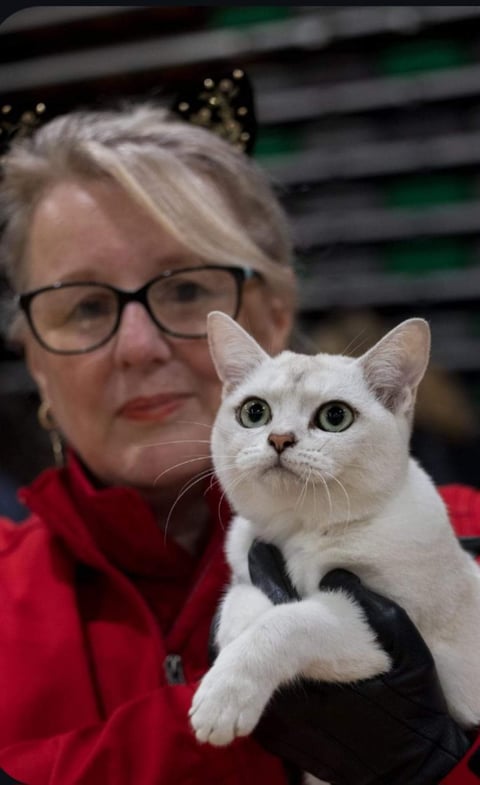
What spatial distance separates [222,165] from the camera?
873 millimetres

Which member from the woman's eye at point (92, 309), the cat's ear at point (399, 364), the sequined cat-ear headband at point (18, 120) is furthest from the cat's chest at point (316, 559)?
the sequined cat-ear headband at point (18, 120)

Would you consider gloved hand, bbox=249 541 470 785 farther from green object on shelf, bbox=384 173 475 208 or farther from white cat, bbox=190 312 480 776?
green object on shelf, bbox=384 173 475 208

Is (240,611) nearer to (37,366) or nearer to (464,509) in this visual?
(464,509)

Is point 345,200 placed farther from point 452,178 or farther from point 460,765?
point 460,765

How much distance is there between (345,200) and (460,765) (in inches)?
28.6

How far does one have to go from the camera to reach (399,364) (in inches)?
20.8

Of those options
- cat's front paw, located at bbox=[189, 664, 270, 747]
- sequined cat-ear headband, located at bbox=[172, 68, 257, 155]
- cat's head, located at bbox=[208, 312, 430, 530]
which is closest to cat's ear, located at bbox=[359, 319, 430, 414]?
cat's head, located at bbox=[208, 312, 430, 530]

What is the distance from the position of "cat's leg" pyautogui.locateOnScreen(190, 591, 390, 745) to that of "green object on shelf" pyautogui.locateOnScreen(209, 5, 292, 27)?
688mm

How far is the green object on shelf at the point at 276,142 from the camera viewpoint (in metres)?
1.06

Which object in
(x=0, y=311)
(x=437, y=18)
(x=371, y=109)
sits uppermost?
(x=437, y=18)

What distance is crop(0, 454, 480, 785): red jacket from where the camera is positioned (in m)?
0.66

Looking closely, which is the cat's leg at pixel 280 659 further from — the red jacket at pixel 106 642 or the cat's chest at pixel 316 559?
the red jacket at pixel 106 642

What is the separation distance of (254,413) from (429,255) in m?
0.53

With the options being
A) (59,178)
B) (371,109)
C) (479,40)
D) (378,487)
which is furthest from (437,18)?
(378,487)
